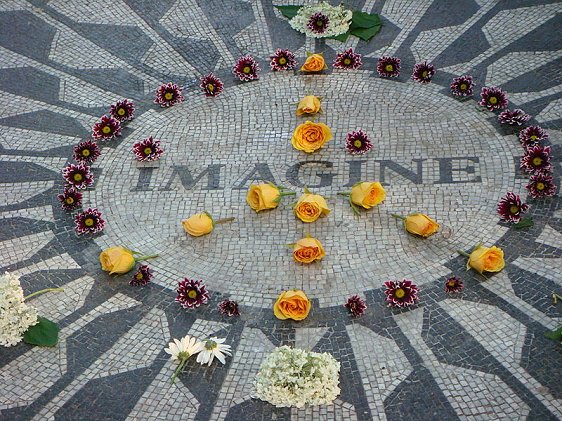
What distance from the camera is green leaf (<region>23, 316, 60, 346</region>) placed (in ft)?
31.4

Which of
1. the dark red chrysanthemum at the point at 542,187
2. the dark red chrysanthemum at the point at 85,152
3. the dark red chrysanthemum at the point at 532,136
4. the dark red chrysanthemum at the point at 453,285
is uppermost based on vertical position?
the dark red chrysanthemum at the point at 532,136

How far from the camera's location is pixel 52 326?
31.8ft

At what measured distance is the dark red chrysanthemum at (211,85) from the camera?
43.3 feet

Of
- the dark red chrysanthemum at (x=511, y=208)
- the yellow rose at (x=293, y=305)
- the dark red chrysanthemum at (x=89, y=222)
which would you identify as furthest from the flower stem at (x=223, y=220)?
the dark red chrysanthemum at (x=511, y=208)

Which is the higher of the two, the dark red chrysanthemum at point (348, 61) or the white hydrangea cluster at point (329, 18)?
the white hydrangea cluster at point (329, 18)

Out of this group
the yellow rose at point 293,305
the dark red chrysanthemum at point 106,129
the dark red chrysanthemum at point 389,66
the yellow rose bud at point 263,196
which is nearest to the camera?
the yellow rose at point 293,305

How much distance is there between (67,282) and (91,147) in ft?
7.91

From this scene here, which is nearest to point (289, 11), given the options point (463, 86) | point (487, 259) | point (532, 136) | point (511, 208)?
point (463, 86)

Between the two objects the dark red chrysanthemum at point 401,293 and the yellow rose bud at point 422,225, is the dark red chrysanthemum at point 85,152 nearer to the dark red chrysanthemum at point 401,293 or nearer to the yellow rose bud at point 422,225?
the yellow rose bud at point 422,225

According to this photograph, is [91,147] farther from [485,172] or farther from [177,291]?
[485,172]

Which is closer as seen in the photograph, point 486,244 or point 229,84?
point 486,244

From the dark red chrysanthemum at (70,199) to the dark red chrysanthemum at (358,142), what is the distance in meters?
3.64

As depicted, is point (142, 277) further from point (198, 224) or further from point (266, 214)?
point (266, 214)

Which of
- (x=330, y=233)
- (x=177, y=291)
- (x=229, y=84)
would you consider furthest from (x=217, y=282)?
(x=229, y=84)
